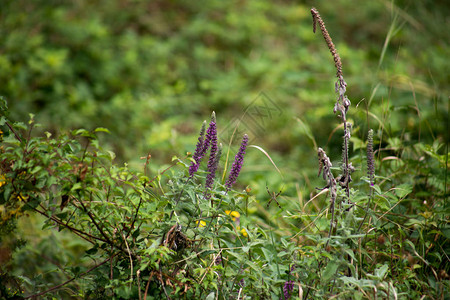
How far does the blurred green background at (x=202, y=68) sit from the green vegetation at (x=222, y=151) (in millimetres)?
24

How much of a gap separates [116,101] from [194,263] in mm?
3468

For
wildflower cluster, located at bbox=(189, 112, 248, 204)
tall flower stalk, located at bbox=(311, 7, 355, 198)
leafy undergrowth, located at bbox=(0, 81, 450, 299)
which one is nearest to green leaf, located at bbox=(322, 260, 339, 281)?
leafy undergrowth, located at bbox=(0, 81, 450, 299)

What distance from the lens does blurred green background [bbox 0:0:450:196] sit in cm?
418

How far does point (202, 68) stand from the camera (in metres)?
5.59

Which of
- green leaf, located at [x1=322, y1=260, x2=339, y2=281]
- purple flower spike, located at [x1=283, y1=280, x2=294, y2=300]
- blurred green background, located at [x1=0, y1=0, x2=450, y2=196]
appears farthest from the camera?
blurred green background, located at [x1=0, y1=0, x2=450, y2=196]

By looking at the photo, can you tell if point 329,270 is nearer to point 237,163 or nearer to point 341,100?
point 237,163

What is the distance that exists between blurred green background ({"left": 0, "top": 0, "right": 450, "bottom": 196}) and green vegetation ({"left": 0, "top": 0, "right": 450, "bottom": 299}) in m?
0.02

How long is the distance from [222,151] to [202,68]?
3400 millimetres

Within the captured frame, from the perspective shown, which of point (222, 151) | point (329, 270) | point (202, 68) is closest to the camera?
point (329, 270)

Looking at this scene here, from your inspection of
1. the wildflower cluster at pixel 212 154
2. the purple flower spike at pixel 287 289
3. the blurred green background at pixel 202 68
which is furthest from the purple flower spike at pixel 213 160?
the blurred green background at pixel 202 68

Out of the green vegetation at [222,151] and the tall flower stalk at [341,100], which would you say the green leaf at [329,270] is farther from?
the tall flower stalk at [341,100]

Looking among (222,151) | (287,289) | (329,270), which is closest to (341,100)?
(329,270)

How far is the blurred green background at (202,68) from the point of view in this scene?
4.18 m

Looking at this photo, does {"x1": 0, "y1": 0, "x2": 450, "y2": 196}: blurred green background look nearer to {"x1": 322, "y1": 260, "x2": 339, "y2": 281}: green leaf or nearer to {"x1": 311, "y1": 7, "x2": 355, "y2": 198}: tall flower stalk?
{"x1": 311, "y1": 7, "x2": 355, "y2": 198}: tall flower stalk
